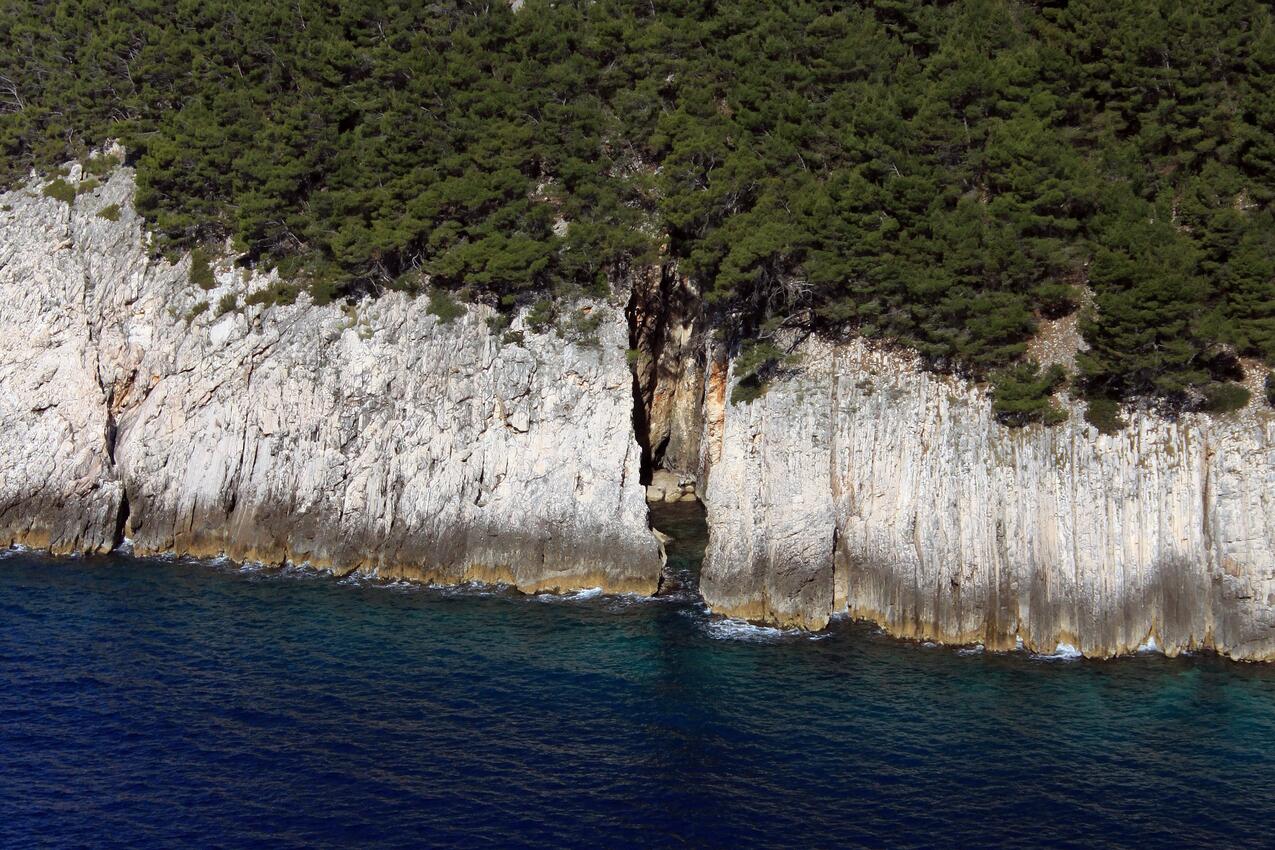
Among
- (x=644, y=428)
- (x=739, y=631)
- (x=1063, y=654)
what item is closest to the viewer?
(x=1063, y=654)

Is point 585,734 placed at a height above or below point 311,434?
below

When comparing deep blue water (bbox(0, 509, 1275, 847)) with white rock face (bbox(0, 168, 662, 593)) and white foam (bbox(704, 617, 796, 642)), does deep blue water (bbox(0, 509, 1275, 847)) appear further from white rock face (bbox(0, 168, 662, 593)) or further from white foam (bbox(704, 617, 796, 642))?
white rock face (bbox(0, 168, 662, 593))

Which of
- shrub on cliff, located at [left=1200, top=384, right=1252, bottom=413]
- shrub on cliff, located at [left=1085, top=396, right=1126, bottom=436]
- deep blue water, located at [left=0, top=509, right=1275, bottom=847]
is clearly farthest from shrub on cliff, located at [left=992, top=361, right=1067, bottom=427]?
deep blue water, located at [left=0, top=509, right=1275, bottom=847]

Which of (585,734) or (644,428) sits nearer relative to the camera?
(585,734)

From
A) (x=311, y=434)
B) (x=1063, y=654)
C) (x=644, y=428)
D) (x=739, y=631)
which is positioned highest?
(x=644, y=428)

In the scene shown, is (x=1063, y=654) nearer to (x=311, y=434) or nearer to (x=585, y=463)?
(x=585, y=463)

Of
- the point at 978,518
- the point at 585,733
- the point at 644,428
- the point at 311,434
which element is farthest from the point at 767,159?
the point at 585,733
